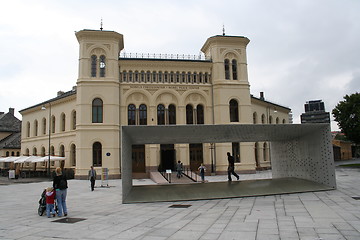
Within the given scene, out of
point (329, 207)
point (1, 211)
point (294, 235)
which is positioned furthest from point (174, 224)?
point (1, 211)

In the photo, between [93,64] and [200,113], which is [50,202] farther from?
[200,113]

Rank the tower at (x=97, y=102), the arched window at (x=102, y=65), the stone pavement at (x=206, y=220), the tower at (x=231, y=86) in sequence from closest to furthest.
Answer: the stone pavement at (x=206, y=220) → the tower at (x=97, y=102) → the arched window at (x=102, y=65) → the tower at (x=231, y=86)

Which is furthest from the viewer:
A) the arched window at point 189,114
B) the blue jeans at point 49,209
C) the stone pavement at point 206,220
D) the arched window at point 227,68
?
the arched window at point 227,68

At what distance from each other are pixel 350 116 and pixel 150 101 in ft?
86.1

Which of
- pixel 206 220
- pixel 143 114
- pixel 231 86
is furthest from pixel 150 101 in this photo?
pixel 206 220

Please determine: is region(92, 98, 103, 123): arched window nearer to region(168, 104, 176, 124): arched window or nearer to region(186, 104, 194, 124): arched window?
region(168, 104, 176, 124): arched window

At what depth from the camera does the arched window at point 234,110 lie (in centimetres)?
3241

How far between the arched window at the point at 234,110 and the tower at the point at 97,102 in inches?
485

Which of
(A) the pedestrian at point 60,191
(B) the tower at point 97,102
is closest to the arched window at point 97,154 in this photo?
(B) the tower at point 97,102

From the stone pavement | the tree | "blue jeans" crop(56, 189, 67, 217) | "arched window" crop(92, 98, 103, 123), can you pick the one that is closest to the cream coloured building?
"arched window" crop(92, 98, 103, 123)

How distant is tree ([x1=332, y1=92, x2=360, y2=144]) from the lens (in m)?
36.8

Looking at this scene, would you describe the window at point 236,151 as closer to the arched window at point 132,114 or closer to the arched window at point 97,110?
the arched window at point 132,114

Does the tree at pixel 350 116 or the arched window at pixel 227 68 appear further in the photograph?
the tree at pixel 350 116

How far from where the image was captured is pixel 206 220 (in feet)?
29.2
